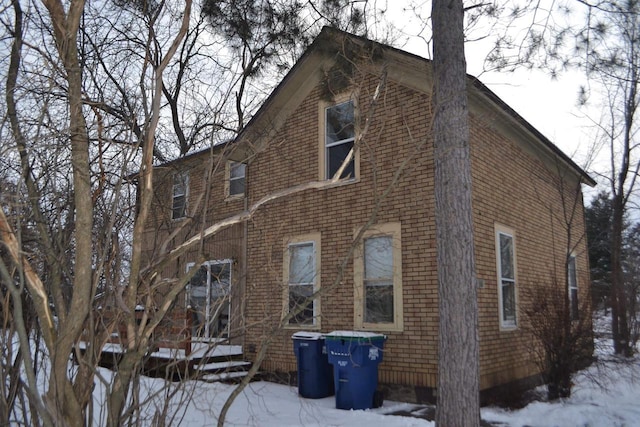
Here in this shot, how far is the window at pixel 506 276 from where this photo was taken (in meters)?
9.30

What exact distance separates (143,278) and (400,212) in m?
5.83

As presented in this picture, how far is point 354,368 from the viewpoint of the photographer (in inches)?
300

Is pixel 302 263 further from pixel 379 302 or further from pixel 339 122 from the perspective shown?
pixel 339 122

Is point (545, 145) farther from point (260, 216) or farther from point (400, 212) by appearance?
point (260, 216)

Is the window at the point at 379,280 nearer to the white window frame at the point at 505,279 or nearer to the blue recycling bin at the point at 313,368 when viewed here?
the blue recycling bin at the point at 313,368

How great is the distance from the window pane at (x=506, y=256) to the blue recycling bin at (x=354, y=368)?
124 inches

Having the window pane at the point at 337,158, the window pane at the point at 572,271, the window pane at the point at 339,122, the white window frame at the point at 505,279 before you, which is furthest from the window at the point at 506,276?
the window pane at the point at 572,271

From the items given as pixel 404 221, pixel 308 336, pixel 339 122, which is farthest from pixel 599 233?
pixel 308 336

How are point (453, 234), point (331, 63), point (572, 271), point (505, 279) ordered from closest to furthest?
point (453, 234), point (331, 63), point (505, 279), point (572, 271)

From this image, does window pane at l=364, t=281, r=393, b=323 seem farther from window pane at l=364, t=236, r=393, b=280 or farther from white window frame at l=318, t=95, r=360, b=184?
white window frame at l=318, t=95, r=360, b=184

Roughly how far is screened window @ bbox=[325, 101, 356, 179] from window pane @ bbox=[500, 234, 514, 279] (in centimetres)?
301

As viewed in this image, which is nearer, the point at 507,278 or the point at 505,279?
the point at 505,279

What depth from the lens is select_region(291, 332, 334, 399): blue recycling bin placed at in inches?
333

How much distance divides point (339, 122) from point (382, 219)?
2.15 meters
